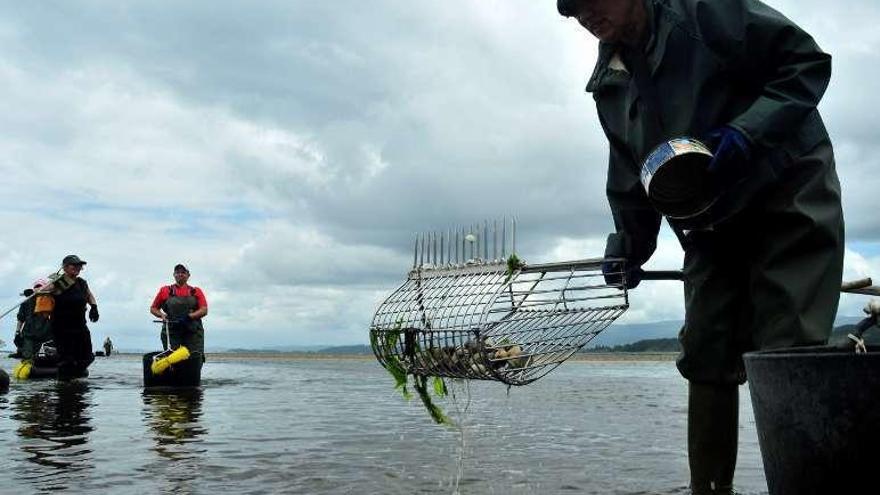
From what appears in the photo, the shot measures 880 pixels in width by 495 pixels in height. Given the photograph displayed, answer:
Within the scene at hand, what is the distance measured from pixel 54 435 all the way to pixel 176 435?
0.90 metres

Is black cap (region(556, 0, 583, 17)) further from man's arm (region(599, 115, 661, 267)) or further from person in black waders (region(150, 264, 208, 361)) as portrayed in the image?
person in black waders (region(150, 264, 208, 361))

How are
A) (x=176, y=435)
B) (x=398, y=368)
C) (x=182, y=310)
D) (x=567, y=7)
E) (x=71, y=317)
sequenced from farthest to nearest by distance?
1. (x=71, y=317)
2. (x=182, y=310)
3. (x=176, y=435)
4. (x=398, y=368)
5. (x=567, y=7)

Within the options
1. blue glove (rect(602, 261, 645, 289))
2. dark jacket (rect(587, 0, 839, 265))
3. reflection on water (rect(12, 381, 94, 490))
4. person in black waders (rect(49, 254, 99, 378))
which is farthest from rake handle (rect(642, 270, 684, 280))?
person in black waders (rect(49, 254, 99, 378))

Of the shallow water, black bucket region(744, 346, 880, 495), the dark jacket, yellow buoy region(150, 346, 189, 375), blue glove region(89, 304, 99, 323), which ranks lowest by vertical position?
the shallow water

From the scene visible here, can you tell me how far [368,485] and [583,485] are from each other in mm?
1156

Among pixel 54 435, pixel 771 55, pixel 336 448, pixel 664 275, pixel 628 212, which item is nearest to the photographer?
pixel 771 55

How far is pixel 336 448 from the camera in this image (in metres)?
5.90

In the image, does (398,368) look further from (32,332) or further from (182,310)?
(32,332)

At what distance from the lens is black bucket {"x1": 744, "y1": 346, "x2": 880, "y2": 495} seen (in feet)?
7.33

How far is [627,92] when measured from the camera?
3371 millimetres

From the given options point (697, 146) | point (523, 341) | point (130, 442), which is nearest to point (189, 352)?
point (130, 442)

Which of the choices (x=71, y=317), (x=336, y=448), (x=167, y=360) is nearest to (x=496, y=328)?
(x=336, y=448)

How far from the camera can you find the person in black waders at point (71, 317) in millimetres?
13883

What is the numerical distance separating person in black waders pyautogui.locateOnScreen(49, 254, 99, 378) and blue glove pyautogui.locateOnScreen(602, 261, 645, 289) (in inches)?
485
